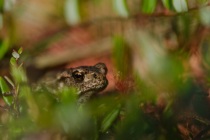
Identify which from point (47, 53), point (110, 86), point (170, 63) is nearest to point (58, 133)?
point (170, 63)

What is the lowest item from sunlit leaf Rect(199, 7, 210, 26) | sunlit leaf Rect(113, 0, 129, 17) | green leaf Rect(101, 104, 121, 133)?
green leaf Rect(101, 104, 121, 133)

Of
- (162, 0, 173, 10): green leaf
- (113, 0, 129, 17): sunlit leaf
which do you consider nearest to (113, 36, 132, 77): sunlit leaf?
(162, 0, 173, 10): green leaf

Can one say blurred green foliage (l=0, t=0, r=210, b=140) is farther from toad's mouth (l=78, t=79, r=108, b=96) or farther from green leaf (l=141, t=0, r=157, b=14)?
toad's mouth (l=78, t=79, r=108, b=96)

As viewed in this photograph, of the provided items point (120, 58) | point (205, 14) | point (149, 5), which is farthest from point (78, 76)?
point (120, 58)

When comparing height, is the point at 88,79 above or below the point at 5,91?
below

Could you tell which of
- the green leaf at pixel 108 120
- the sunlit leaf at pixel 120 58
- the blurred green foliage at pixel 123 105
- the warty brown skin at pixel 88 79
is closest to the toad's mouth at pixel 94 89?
the warty brown skin at pixel 88 79

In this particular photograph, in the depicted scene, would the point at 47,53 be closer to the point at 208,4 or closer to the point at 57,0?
the point at 57,0

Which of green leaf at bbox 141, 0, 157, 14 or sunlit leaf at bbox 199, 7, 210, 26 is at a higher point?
green leaf at bbox 141, 0, 157, 14

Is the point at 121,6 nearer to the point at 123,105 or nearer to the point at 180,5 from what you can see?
the point at 180,5
